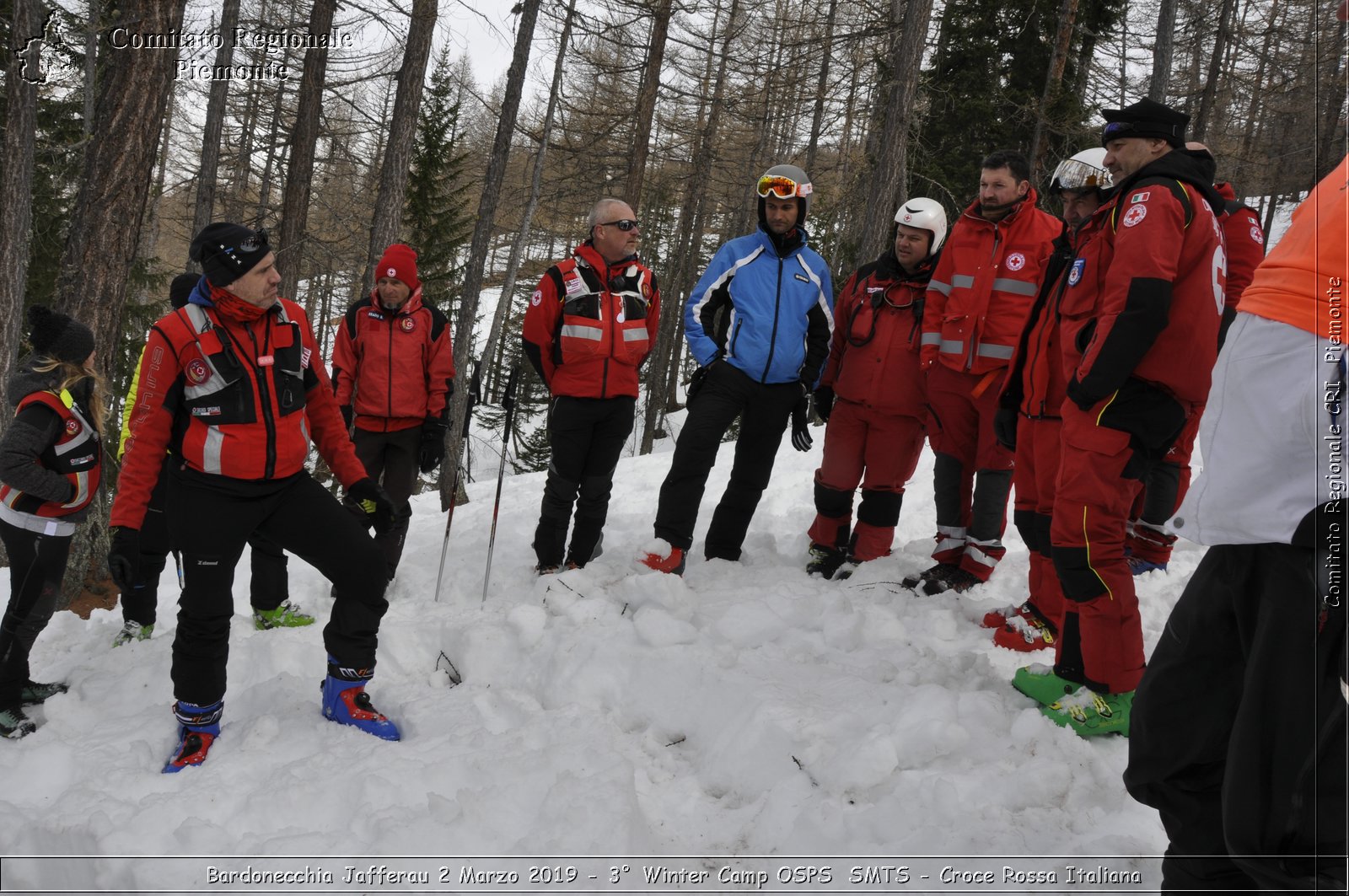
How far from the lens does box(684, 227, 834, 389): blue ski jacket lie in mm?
5418

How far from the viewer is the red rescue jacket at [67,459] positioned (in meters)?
4.08

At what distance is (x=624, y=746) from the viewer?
3500 millimetres

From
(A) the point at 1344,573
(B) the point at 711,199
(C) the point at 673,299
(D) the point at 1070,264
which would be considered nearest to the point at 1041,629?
(D) the point at 1070,264

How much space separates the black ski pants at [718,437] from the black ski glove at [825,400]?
0.64 feet

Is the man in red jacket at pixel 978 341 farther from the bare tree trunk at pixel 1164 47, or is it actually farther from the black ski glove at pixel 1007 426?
the bare tree trunk at pixel 1164 47

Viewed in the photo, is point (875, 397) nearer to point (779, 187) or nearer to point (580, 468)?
point (779, 187)

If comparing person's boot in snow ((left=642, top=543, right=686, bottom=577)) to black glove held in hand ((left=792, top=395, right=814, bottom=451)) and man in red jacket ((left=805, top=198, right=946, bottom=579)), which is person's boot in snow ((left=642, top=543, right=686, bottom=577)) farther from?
black glove held in hand ((left=792, top=395, right=814, bottom=451))

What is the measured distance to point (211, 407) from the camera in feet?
11.2

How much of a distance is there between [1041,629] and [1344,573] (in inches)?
112

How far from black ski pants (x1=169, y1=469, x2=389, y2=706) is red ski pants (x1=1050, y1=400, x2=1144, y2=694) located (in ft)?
9.86

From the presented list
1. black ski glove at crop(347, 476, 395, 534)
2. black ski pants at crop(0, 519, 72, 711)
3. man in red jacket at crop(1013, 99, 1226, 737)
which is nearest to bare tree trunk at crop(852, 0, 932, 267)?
man in red jacket at crop(1013, 99, 1226, 737)

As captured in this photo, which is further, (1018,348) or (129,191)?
(129,191)

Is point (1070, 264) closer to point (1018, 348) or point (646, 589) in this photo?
point (1018, 348)

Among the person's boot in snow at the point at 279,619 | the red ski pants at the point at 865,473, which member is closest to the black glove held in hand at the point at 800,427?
the red ski pants at the point at 865,473
